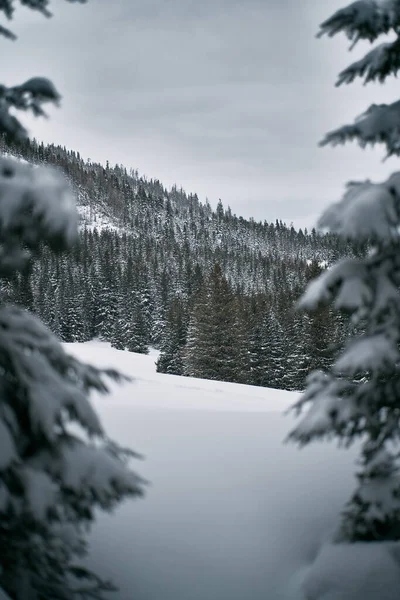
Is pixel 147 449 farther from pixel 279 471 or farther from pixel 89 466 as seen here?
pixel 89 466

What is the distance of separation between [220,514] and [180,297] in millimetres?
62411

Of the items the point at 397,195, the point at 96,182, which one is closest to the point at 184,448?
the point at 397,195

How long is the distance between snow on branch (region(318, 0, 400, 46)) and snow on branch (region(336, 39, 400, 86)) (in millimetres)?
148

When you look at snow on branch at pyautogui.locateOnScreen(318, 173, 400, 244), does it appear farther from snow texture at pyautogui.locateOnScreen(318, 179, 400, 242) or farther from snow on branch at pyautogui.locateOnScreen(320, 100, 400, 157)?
snow on branch at pyautogui.locateOnScreen(320, 100, 400, 157)

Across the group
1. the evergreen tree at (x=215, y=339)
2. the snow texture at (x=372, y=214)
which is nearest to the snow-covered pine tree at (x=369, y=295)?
the snow texture at (x=372, y=214)

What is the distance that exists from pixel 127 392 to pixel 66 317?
5490 cm

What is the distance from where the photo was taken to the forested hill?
28656 millimetres

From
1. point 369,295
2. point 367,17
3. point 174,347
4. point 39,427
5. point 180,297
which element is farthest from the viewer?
point 180,297

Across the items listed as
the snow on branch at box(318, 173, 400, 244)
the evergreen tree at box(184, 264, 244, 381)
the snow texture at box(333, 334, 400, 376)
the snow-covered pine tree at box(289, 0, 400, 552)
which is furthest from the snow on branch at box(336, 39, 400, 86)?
the evergreen tree at box(184, 264, 244, 381)

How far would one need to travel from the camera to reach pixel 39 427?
255cm

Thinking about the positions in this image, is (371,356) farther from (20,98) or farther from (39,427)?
A: (20,98)

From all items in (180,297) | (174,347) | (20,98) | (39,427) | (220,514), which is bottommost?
(220,514)

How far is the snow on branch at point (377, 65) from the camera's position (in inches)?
135

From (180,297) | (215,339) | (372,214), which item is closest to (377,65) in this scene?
(372,214)
